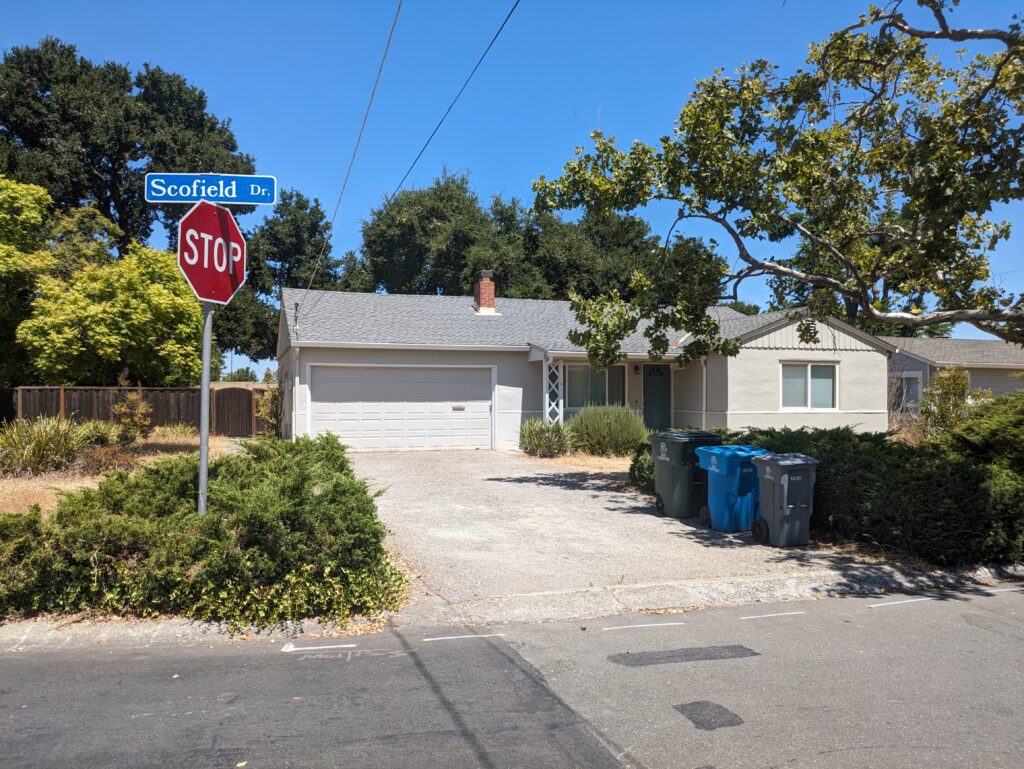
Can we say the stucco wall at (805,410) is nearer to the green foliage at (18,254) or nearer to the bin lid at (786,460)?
the bin lid at (786,460)

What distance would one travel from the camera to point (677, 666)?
4.96 meters

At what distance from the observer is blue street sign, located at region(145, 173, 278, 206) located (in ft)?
21.5

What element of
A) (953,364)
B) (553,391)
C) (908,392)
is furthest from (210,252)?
(908,392)

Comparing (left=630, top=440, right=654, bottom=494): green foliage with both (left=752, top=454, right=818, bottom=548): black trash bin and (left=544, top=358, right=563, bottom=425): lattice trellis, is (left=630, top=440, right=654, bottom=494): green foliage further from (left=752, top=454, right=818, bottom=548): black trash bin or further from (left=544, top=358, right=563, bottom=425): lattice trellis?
(left=544, top=358, right=563, bottom=425): lattice trellis

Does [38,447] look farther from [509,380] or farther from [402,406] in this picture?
[509,380]

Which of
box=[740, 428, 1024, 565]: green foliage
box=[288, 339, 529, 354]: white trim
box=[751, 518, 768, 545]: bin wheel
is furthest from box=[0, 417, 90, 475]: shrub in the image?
box=[740, 428, 1024, 565]: green foliage

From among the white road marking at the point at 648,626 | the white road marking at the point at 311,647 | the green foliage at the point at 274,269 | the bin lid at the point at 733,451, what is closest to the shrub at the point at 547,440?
the bin lid at the point at 733,451

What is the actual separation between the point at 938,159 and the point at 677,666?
21.7ft

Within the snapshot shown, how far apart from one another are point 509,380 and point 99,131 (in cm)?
2485

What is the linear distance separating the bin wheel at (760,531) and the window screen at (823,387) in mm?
12013

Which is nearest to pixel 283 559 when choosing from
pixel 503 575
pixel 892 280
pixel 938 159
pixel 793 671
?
pixel 503 575

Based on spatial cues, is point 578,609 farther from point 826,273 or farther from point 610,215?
point 826,273

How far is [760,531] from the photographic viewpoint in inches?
342

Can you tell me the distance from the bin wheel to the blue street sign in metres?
6.27
